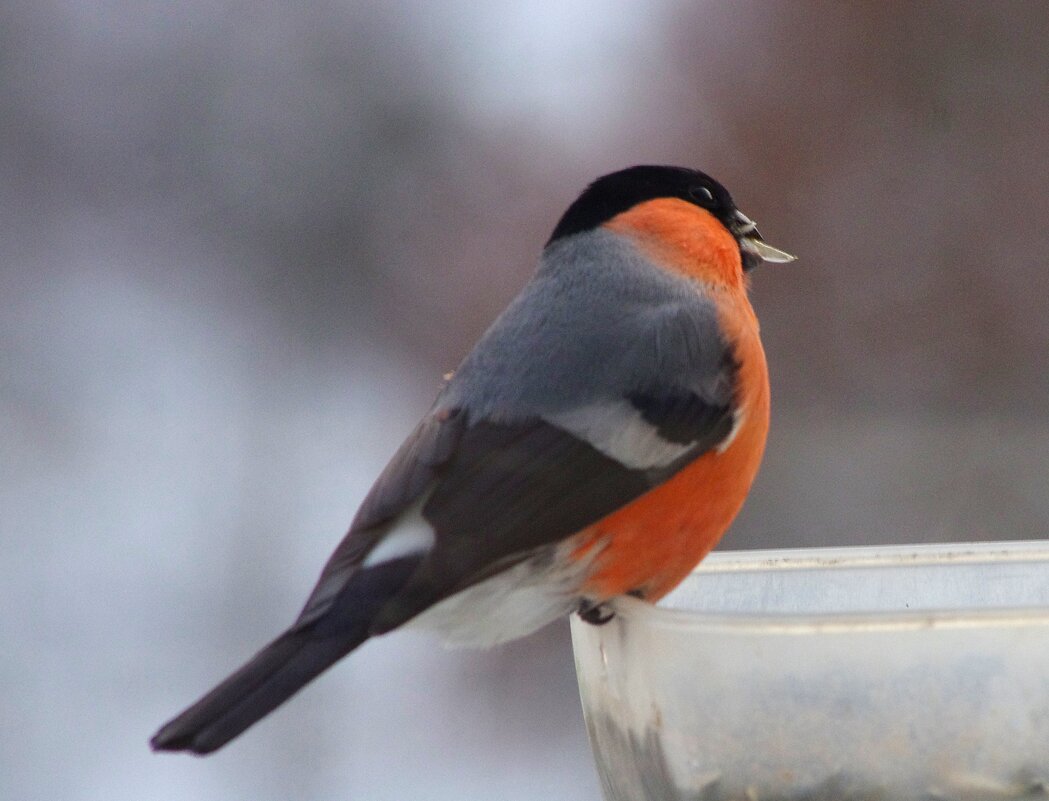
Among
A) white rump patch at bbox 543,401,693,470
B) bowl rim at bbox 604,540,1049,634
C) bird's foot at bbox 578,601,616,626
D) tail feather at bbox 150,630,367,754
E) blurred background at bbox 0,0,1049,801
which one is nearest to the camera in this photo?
bowl rim at bbox 604,540,1049,634

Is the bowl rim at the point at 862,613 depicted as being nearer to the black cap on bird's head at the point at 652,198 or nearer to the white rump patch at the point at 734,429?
the white rump patch at the point at 734,429

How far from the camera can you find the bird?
3.59 feet

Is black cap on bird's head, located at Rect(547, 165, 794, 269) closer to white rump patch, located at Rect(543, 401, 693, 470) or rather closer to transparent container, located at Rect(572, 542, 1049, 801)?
white rump patch, located at Rect(543, 401, 693, 470)

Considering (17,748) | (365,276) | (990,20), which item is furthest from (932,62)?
(17,748)

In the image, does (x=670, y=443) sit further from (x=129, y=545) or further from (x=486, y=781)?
(x=129, y=545)

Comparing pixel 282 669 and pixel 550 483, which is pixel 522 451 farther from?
pixel 282 669

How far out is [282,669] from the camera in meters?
1.05

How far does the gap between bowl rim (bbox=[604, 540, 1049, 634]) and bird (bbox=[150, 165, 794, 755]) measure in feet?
0.24

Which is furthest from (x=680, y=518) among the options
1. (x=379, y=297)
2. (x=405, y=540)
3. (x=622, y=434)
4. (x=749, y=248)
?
(x=379, y=297)

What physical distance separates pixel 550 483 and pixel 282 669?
11.7 inches

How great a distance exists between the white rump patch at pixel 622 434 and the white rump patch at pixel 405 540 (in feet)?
0.55

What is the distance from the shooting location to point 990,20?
2.46m

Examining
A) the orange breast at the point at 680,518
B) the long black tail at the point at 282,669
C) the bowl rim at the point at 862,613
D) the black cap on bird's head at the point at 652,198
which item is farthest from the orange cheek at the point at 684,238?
the long black tail at the point at 282,669

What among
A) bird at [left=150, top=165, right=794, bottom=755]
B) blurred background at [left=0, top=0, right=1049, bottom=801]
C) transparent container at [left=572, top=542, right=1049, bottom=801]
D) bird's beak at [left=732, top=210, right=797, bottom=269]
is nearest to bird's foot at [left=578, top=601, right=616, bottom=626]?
bird at [left=150, top=165, right=794, bottom=755]
